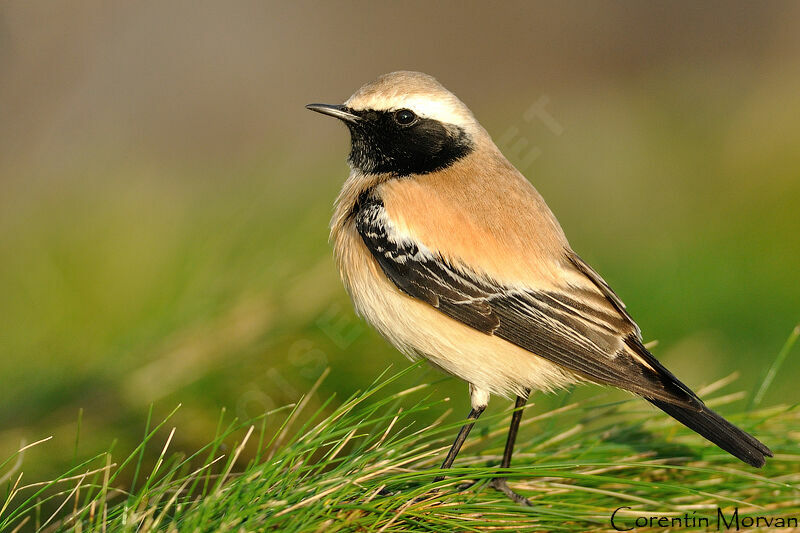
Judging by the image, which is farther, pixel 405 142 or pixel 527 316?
pixel 405 142

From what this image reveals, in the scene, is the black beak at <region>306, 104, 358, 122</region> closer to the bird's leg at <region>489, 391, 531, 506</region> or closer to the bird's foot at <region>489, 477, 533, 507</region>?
the bird's leg at <region>489, 391, 531, 506</region>

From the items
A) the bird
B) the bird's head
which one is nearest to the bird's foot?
the bird

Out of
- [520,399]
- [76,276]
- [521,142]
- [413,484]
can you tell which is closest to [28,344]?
[76,276]

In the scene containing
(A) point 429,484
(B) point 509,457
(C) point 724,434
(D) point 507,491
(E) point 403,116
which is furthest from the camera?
(E) point 403,116

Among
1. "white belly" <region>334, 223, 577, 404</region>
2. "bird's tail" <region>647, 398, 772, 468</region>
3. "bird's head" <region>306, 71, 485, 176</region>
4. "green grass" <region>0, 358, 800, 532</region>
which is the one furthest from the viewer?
"bird's head" <region>306, 71, 485, 176</region>

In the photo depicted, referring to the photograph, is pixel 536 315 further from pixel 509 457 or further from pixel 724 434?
pixel 724 434

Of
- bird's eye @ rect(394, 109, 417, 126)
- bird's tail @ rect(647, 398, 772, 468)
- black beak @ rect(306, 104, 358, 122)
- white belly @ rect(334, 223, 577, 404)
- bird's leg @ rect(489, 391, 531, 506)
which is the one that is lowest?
bird's tail @ rect(647, 398, 772, 468)

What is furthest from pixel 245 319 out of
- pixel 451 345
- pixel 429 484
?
pixel 429 484
